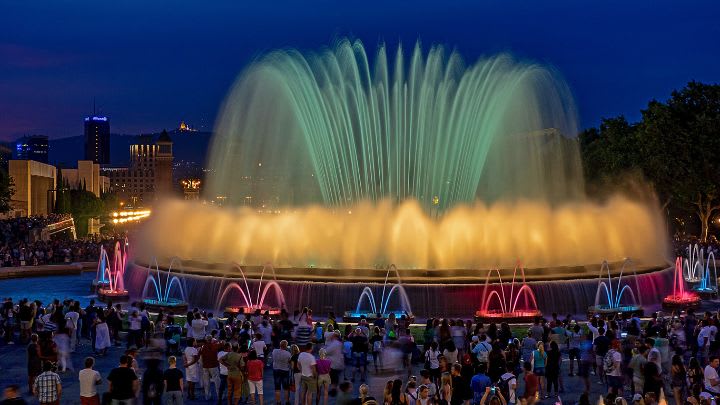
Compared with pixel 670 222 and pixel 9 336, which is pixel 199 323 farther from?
pixel 670 222

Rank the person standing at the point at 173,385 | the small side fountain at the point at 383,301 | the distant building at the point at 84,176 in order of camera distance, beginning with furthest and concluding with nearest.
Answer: the distant building at the point at 84,176, the small side fountain at the point at 383,301, the person standing at the point at 173,385

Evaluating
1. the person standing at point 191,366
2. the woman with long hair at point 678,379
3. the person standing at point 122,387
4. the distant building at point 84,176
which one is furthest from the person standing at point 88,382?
the distant building at point 84,176

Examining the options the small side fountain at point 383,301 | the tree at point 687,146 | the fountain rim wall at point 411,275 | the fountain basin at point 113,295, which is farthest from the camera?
the tree at point 687,146

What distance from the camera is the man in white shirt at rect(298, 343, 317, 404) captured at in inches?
619

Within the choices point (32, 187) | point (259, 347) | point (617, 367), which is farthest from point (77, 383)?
point (32, 187)

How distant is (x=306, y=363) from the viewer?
15.8 m

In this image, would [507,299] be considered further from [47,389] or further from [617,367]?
[47,389]

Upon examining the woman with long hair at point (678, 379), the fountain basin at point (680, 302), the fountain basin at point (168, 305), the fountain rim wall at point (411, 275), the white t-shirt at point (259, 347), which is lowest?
the woman with long hair at point (678, 379)

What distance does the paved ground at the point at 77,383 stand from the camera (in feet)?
57.8

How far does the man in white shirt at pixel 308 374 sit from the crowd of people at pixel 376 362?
0.7 inches

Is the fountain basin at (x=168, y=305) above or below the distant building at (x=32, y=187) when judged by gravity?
below

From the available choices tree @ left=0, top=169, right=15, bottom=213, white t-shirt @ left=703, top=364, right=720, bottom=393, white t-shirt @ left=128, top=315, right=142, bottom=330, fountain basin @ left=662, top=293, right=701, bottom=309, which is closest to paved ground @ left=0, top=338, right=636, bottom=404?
white t-shirt @ left=128, top=315, right=142, bottom=330

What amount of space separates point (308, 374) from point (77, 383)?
5906mm

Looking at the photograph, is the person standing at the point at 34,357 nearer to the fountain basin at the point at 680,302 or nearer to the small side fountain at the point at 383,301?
the small side fountain at the point at 383,301
